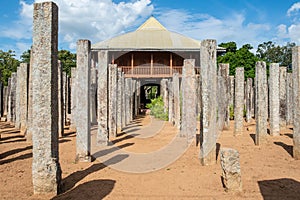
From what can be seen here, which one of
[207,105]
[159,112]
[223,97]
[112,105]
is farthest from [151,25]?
[207,105]

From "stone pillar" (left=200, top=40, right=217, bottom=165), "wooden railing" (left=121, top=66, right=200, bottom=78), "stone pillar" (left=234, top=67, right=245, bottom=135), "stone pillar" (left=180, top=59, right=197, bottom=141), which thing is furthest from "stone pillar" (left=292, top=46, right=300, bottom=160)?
"wooden railing" (left=121, top=66, right=200, bottom=78)

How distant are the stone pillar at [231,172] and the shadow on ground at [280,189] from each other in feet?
1.42

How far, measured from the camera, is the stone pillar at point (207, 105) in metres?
6.69

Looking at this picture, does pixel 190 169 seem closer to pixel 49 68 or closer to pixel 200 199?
pixel 200 199

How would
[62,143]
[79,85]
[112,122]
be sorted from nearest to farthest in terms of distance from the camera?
1. [79,85]
2. [62,143]
3. [112,122]

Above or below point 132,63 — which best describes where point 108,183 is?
below

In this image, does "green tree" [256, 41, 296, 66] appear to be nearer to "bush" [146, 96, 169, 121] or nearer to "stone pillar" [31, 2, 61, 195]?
"bush" [146, 96, 169, 121]

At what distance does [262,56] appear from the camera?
168 ft

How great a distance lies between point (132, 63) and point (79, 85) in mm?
19763

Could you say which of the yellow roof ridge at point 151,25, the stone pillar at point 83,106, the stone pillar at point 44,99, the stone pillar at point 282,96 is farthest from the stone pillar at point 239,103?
the yellow roof ridge at point 151,25

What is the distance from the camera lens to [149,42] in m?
28.1

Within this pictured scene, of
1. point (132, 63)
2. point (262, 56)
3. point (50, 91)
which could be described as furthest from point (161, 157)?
point (262, 56)

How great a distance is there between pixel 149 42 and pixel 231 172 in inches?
949

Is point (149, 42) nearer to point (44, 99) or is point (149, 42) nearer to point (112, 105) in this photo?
point (112, 105)
